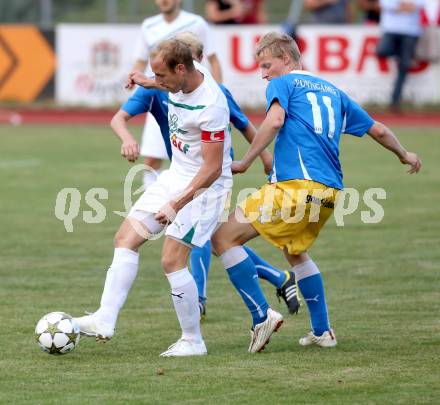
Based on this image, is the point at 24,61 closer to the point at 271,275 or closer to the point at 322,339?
the point at 271,275

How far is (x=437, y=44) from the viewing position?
69.2 ft

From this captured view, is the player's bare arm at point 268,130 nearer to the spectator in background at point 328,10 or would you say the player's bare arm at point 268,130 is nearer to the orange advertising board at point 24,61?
the spectator in background at point 328,10

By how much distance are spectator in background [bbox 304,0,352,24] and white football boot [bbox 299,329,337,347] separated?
1578 centimetres

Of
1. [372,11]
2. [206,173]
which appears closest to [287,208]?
[206,173]

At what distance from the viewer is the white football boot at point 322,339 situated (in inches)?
263

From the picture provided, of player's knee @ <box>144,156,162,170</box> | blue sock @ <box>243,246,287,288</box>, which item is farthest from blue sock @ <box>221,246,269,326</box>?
player's knee @ <box>144,156,162,170</box>

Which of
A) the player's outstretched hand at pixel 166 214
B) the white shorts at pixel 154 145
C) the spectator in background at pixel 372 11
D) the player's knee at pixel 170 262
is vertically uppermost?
the player's outstretched hand at pixel 166 214

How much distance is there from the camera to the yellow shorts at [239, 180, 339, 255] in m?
6.42

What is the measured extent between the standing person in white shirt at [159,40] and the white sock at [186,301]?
2.85 metres

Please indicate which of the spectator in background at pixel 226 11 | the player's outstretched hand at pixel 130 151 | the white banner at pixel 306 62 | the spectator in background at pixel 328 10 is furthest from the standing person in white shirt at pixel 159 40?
the spectator in background at pixel 328 10

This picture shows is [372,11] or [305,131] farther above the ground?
[305,131]

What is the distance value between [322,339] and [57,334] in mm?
1502

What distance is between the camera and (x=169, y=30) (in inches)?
387

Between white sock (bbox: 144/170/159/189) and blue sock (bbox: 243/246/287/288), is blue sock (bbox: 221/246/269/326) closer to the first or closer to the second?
blue sock (bbox: 243/246/287/288)
